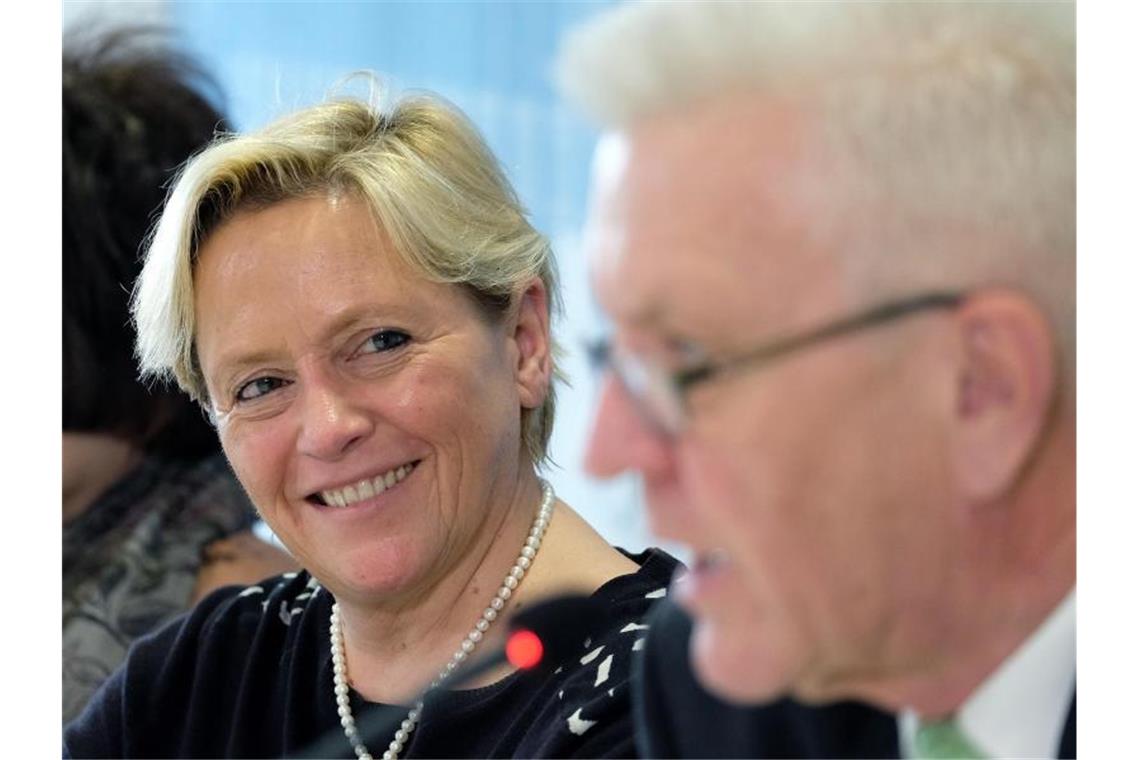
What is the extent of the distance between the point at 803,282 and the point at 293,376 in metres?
0.57

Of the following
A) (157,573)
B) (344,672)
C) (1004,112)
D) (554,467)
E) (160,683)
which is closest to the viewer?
(1004,112)

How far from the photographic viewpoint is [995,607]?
1146 millimetres

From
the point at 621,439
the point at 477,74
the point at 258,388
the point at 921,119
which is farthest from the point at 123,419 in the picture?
the point at 921,119

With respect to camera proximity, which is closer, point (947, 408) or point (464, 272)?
point (947, 408)

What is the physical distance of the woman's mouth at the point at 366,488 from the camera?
1529mm

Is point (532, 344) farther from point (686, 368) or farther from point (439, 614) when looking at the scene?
point (686, 368)

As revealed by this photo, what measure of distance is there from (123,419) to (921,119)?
1083 mm

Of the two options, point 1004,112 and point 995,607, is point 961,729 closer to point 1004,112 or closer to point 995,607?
point 995,607

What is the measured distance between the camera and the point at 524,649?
1.47 m

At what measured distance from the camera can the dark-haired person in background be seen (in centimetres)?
180

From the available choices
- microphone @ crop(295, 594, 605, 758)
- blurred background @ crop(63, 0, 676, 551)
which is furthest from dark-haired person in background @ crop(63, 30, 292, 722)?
microphone @ crop(295, 594, 605, 758)

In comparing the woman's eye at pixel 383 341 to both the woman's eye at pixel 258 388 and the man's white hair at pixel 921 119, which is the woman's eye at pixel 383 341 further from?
the man's white hair at pixel 921 119
